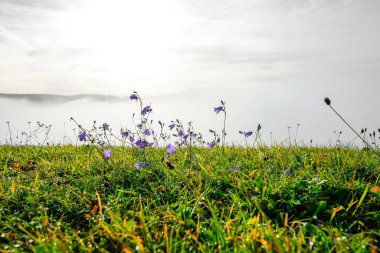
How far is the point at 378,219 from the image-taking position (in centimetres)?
327

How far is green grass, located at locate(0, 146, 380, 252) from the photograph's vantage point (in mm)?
2746

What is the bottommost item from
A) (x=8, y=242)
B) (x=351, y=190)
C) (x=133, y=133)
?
(x=8, y=242)

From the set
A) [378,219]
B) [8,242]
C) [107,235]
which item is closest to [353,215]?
[378,219]

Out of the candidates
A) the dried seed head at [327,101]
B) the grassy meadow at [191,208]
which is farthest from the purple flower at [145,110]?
the dried seed head at [327,101]

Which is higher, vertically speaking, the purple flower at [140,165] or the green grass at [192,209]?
the purple flower at [140,165]

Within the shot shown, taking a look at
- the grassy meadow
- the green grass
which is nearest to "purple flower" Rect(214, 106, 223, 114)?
the grassy meadow

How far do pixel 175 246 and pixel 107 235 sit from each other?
0.59 metres

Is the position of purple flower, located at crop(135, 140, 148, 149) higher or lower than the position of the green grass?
higher

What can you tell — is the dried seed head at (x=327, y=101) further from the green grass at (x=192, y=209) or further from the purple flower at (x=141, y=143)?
the purple flower at (x=141, y=143)

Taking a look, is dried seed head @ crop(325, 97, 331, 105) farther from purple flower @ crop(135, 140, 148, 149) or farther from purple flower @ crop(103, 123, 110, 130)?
purple flower @ crop(103, 123, 110, 130)

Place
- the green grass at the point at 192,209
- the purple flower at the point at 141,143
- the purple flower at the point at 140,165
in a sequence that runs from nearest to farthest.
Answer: the green grass at the point at 192,209, the purple flower at the point at 140,165, the purple flower at the point at 141,143

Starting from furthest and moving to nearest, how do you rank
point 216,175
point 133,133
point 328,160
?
point 133,133 → point 328,160 → point 216,175

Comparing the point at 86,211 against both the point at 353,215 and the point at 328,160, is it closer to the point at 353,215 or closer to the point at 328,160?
the point at 353,215

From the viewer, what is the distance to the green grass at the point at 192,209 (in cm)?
275
